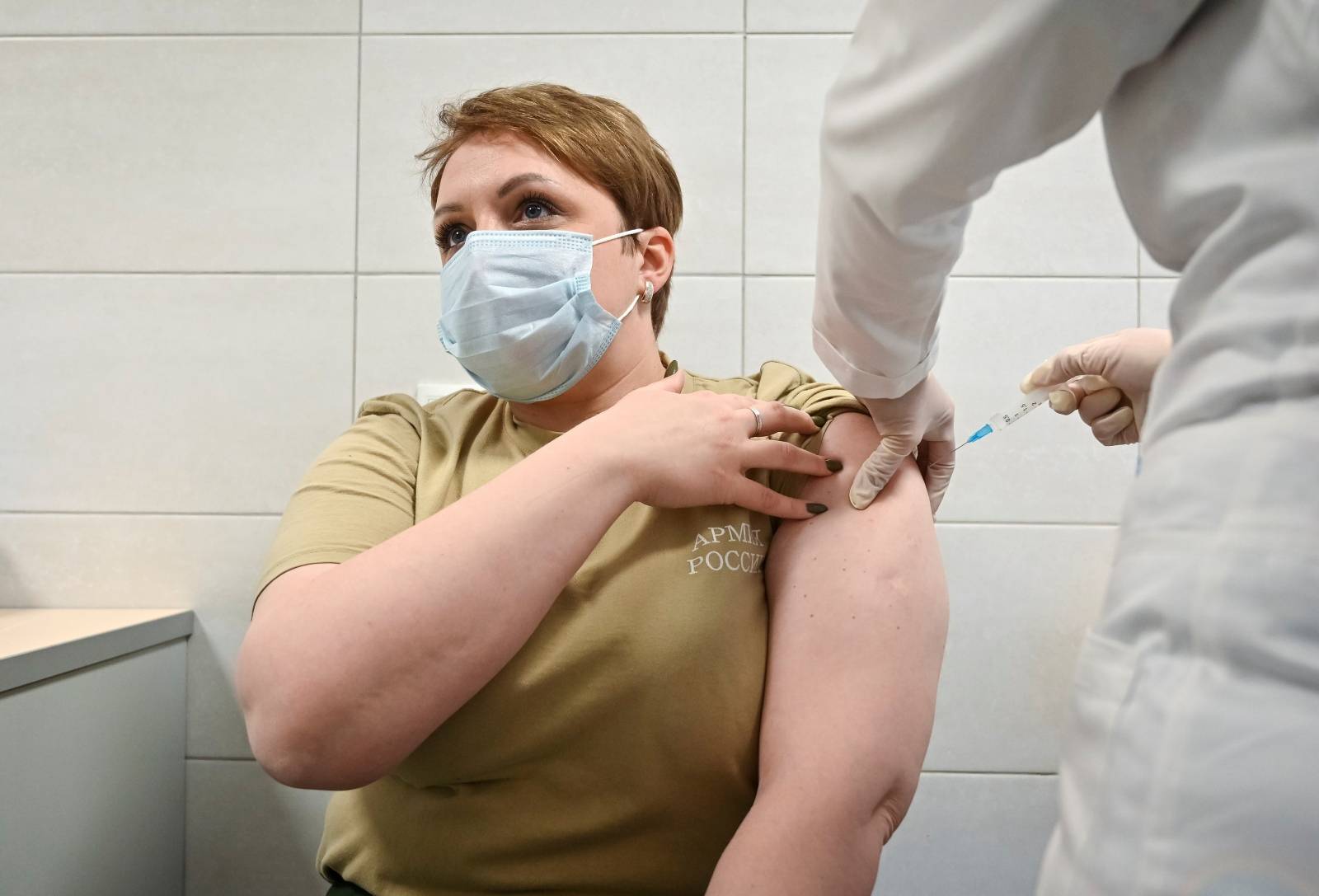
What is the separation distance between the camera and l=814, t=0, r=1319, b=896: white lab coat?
38cm

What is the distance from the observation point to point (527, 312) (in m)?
1.09

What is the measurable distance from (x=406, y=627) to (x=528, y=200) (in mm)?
579

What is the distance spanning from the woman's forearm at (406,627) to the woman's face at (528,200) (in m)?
0.38

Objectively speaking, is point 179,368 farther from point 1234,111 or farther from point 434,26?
point 1234,111

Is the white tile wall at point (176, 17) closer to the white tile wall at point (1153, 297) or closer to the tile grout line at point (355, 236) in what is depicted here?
the tile grout line at point (355, 236)

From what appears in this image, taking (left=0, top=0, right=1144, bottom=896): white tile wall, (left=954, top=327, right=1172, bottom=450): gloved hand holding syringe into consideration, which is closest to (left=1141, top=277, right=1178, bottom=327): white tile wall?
(left=0, top=0, right=1144, bottom=896): white tile wall

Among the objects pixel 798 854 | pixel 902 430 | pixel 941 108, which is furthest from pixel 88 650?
pixel 941 108

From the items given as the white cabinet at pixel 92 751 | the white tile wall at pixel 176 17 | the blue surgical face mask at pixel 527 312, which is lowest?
the white cabinet at pixel 92 751

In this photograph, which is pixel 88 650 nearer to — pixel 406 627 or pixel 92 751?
pixel 92 751

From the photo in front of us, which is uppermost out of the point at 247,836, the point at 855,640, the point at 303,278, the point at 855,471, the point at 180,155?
Result: the point at 180,155

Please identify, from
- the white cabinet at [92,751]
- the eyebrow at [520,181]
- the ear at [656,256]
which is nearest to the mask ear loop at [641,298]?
the ear at [656,256]

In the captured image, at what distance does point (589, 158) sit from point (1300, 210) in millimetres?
869

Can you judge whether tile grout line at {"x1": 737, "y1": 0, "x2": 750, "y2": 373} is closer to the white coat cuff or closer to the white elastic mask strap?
the white elastic mask strap

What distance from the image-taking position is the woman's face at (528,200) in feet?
3.67
